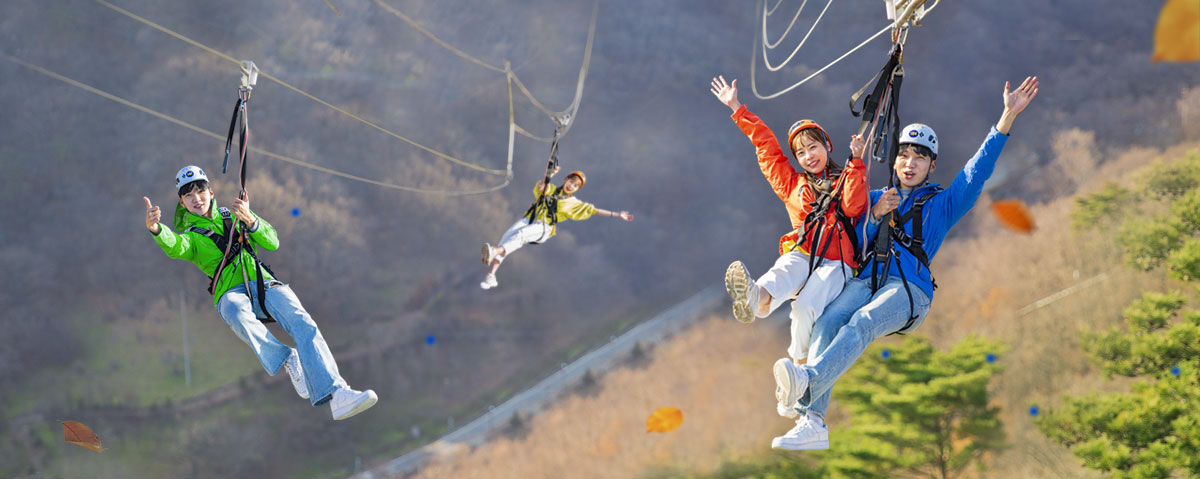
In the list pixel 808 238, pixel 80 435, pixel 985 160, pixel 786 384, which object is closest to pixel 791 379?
pixel 786 384

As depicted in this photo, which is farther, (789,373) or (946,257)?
(946,257)

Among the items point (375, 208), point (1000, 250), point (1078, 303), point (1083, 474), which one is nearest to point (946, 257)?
point (1000, 250)

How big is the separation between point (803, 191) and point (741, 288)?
706 millimetres

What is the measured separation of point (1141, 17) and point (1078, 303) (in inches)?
249

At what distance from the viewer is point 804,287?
5.45 meters

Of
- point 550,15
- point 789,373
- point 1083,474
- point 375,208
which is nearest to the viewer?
point 789,373

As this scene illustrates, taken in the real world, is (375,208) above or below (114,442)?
above

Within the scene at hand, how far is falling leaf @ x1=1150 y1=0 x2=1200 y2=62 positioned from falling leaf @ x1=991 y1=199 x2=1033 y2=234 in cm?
396

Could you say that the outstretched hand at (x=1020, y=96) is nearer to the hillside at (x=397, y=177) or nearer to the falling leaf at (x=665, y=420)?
the falling leaf at (x=665, y=420)

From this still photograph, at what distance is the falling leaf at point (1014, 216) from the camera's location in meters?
17.0

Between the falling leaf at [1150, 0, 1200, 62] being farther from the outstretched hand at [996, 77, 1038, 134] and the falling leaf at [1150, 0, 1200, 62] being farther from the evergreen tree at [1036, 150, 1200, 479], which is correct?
the outstretched hand at [996, 77, 1038, 134]

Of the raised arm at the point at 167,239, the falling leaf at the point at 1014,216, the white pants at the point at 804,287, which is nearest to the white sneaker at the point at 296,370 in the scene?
the raised arm at the point at 167,239

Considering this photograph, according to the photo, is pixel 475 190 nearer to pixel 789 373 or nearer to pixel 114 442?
pixel 114 442

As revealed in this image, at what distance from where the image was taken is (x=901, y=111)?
1847 cm
